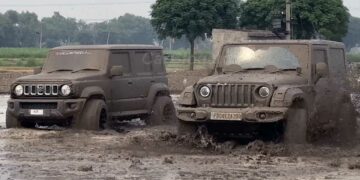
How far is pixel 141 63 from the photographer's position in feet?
55.9

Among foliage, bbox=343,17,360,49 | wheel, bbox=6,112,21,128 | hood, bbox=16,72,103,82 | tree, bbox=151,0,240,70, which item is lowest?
wheel, bbox=6,112,21,128

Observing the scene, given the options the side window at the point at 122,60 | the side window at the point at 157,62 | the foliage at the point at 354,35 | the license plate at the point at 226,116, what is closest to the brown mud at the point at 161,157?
the license plate at the point at 226,116

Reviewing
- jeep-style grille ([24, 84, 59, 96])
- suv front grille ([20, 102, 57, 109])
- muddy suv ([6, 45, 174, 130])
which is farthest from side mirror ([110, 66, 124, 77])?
suv front grille ([20, 102, 57, 109])

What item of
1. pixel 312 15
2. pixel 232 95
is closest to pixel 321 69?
pixel 232 95

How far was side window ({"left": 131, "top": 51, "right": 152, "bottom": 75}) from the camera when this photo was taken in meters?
16.8

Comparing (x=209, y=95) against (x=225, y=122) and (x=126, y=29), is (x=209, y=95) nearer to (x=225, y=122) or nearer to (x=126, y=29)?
(x=225, y=122)

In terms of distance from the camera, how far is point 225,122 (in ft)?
39.3

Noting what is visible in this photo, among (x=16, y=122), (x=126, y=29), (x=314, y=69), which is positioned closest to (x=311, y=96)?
(x=314, y=69)

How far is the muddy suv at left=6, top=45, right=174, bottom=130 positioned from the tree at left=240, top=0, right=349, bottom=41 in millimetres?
26113

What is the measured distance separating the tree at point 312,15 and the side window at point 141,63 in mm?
25901

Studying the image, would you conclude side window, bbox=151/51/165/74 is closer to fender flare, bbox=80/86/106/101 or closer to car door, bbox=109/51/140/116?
car door, bbox=109/51/140/116

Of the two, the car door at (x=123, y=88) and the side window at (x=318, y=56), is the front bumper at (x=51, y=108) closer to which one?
the car door at (x=123, y=88)

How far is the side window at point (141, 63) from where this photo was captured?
55.2ft

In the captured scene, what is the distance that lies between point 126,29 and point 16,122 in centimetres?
10626
